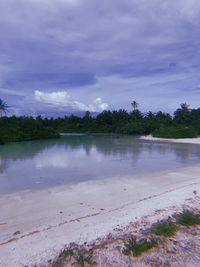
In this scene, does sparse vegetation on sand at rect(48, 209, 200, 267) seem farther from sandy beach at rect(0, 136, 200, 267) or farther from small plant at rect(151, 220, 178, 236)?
sandy beach at rect(0, 136, 200, 267)

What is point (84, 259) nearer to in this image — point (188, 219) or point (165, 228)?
point (165, 228)

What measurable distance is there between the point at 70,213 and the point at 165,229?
9.34 feet

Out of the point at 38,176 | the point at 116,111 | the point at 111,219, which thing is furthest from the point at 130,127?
the point at 111,219

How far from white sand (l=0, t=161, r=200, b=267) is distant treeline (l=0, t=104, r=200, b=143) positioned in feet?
111

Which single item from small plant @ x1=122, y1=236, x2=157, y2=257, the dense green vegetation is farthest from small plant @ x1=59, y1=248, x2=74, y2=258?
the dense green vegetation

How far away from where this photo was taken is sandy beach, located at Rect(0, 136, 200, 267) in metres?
3.57

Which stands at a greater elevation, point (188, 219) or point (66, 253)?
point (188, 219)

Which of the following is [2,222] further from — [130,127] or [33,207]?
[130,127]

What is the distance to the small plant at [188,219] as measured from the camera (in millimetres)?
3953

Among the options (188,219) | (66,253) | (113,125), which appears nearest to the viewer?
(66,253)

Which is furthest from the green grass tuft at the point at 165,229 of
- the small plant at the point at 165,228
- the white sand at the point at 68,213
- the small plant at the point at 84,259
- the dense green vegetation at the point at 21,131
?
the dense green vegetation at the point at 21,131

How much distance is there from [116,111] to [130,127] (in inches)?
1272

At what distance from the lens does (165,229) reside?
3697mm

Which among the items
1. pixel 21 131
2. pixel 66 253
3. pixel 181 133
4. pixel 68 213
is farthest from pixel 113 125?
pixel 66 253
